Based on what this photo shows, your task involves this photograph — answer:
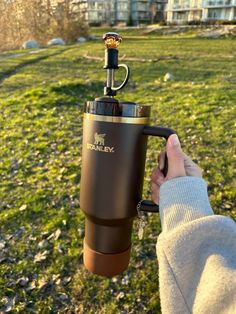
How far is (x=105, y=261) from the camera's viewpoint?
67.7 inches

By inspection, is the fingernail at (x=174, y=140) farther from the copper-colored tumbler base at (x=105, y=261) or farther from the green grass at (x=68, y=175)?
the green grass at (x=68, y=175)

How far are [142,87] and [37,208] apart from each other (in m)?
5.88

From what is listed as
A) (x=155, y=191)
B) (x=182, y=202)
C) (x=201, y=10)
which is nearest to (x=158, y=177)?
(x=155, y=191)

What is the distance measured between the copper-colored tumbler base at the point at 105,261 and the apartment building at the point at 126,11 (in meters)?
60.2

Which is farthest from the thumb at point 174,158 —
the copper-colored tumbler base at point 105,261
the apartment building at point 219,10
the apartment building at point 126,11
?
the apartment building at point 126,11

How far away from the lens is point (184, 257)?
130cm

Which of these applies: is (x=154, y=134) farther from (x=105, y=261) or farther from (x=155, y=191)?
(x=105, y=261)

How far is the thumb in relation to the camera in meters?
1.59

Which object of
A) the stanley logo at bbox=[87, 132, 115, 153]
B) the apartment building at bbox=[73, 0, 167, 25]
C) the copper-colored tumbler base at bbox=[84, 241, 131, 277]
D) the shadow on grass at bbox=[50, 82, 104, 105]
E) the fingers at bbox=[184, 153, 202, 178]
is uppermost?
the apartment building at bbox=[73, 0, 167, 25]

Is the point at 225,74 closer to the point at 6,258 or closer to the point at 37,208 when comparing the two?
the point at 37,208

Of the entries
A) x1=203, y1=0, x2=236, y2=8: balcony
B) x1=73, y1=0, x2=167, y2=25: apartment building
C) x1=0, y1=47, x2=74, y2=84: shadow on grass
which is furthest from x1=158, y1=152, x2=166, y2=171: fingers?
x1=73, y1=0, x2=167, y2=25: apartment building

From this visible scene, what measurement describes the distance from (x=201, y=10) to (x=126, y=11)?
45.8 feet

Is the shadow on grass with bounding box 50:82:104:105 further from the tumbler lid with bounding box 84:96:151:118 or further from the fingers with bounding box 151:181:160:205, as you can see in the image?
the tumbler lid with bounding box 84:96:151:118

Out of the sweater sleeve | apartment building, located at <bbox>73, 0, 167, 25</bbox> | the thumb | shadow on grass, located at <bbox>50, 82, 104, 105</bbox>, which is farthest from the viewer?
apartment building, located at <bbox>73, 0, 167, 25</bbox>
